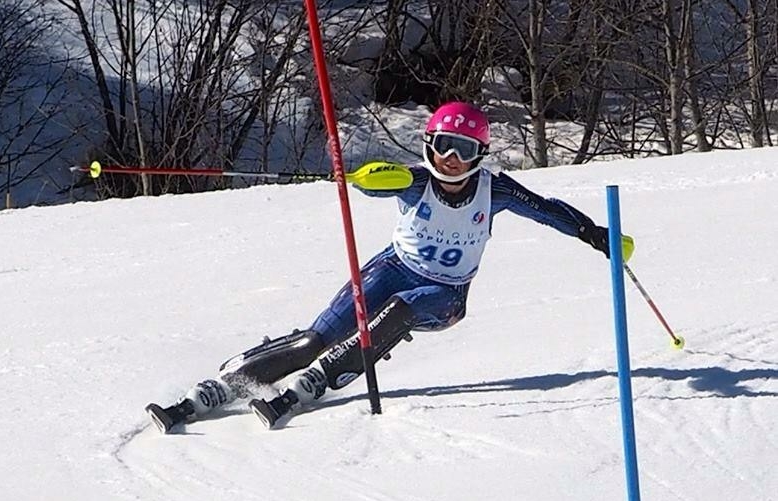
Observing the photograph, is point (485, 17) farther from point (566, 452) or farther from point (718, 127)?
point (566, 452)

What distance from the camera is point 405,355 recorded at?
562 cm

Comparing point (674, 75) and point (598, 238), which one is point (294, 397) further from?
point (674, 75)

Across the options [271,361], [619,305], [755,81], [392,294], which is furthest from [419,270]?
[755,81]

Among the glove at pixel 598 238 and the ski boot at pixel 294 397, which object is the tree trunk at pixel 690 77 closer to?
the glove at pixel 598 238

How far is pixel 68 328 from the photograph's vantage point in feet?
20.4

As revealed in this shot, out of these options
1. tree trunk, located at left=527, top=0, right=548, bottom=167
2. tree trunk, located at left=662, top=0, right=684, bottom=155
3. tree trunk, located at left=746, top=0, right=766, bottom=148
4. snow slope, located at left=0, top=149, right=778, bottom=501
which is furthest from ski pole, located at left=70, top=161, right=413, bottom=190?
tree trunk, located at left=746, top=0, right=766, bottom=148

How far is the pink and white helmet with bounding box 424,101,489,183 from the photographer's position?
188 inches

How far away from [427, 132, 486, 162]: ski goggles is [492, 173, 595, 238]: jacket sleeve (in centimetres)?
23

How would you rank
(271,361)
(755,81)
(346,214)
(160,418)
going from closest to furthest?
(160,418) → (346,214) → (271,361) → (755,81)

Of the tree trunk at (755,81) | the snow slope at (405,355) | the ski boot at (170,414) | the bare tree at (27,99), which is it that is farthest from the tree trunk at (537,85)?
the ski boot at (170,414)

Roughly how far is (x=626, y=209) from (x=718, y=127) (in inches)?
412

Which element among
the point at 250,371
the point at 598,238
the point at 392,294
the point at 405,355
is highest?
the point at 598,238

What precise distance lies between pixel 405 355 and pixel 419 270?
758 mm

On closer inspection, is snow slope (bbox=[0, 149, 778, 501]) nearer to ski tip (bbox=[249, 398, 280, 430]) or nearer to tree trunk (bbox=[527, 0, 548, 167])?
ski tip (bbox=[249, 398, 280, 430])
